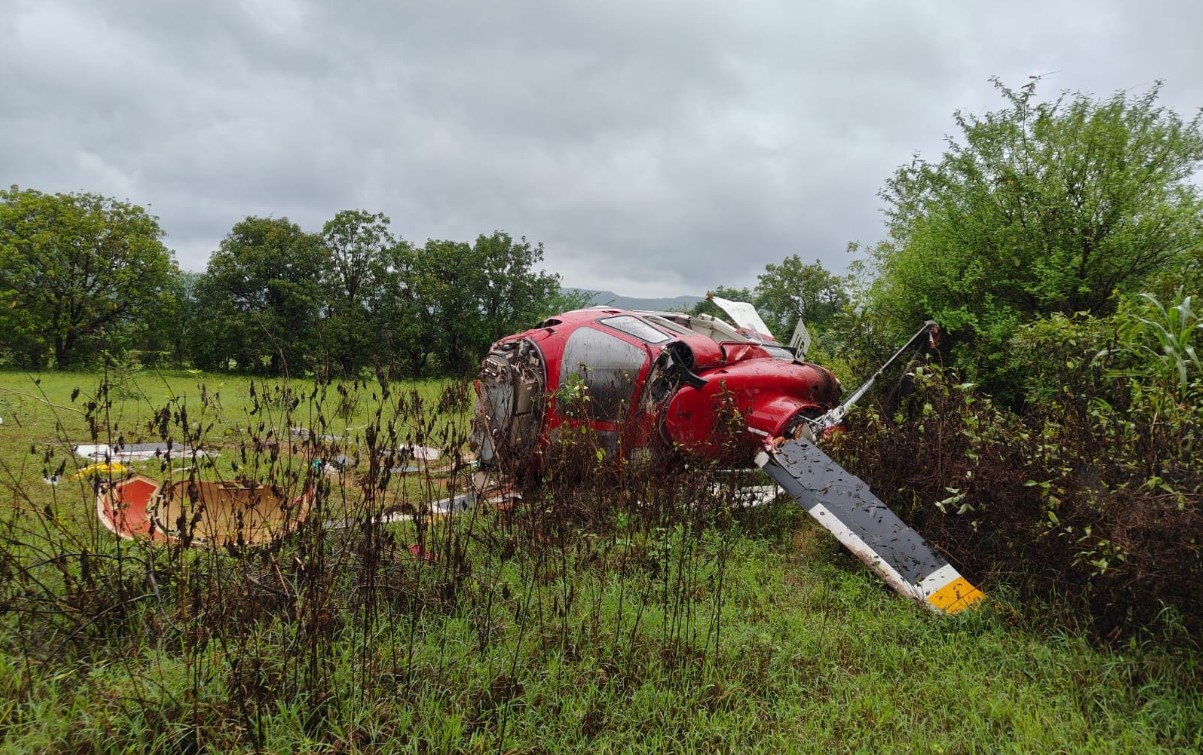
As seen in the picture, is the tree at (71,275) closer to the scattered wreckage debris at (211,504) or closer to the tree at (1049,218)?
the scattered wreckage debris at (211,504)

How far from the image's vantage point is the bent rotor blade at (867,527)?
3.77m

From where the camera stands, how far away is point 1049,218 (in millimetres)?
5266

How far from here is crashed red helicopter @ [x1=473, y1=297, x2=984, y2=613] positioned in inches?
183

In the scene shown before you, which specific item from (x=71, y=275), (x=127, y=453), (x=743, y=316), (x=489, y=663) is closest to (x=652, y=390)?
(x=743, y=316)

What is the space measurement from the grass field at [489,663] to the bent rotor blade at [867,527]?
186 mm

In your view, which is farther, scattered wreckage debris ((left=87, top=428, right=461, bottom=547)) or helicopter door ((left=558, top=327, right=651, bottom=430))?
helicopter door ((left=558, top=327, right=651, bottom=430))

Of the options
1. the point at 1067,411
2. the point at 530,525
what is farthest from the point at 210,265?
the point at 1067,411

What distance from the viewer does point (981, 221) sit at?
5641 mm

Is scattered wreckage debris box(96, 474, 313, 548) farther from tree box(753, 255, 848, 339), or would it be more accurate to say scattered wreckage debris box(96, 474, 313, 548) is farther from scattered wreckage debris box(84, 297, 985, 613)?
tree box(753, 255, 848, 339)

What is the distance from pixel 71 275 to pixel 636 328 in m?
28.4

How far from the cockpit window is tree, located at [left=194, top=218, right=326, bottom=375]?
68.9ft

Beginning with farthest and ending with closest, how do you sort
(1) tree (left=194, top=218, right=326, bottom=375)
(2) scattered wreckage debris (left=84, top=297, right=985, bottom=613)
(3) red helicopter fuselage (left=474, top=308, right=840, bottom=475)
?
1. (1) tree (left=194, top=218, right=326, bottom=375)
2. (3) red helicopter fuselage (left=474, top=308, right=840, bottom=475)
3. (2) scattered wreckage debris (left=84, top=297, right=985, bottom=613)

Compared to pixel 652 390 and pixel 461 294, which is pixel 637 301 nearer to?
pixel 461 294

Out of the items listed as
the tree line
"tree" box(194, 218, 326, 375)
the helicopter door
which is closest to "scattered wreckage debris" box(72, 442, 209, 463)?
the helicopter door
